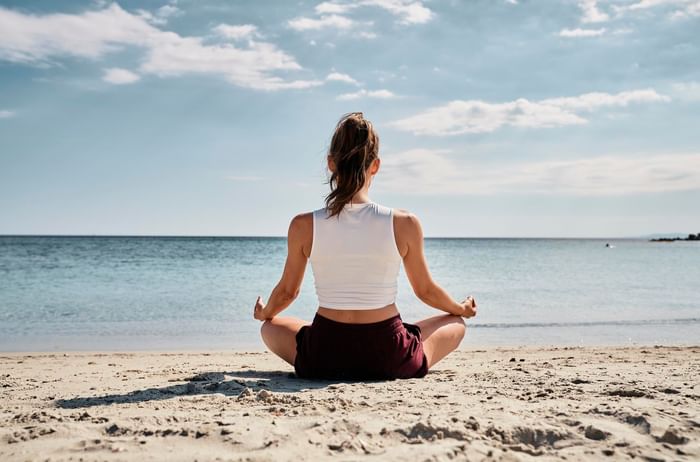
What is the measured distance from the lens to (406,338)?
3.72 metres

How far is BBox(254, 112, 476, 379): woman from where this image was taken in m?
3.41

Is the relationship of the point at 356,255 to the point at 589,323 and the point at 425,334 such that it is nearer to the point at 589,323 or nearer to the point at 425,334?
the point at 425,334

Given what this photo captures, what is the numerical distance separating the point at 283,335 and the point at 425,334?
3.19 ft

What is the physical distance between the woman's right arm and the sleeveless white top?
67mm

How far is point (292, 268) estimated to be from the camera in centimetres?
366

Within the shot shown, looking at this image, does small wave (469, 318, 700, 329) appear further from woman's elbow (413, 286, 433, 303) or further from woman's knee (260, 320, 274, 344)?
woman's knee (260, 320, 274, 344)

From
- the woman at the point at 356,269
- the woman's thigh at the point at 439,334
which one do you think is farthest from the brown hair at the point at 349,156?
the woman's thigh at the point at 439,334

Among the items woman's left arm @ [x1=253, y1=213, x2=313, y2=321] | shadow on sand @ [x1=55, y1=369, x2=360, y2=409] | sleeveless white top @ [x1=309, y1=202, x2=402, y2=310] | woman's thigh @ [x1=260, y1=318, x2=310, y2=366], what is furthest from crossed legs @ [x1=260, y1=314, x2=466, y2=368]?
sleeveless white top @ [x1=309, y1=202, x2=402, y2=310]

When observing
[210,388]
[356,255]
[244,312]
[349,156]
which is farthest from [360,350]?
[244,312]

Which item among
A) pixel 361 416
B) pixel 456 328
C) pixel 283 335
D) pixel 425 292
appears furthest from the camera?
pixel 456 328

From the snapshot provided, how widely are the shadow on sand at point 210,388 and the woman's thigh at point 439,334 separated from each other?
0.63 m

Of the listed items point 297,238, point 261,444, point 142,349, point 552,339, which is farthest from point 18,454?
point 552,339

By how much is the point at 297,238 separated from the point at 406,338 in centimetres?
97

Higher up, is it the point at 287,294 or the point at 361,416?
the point at 287,294
